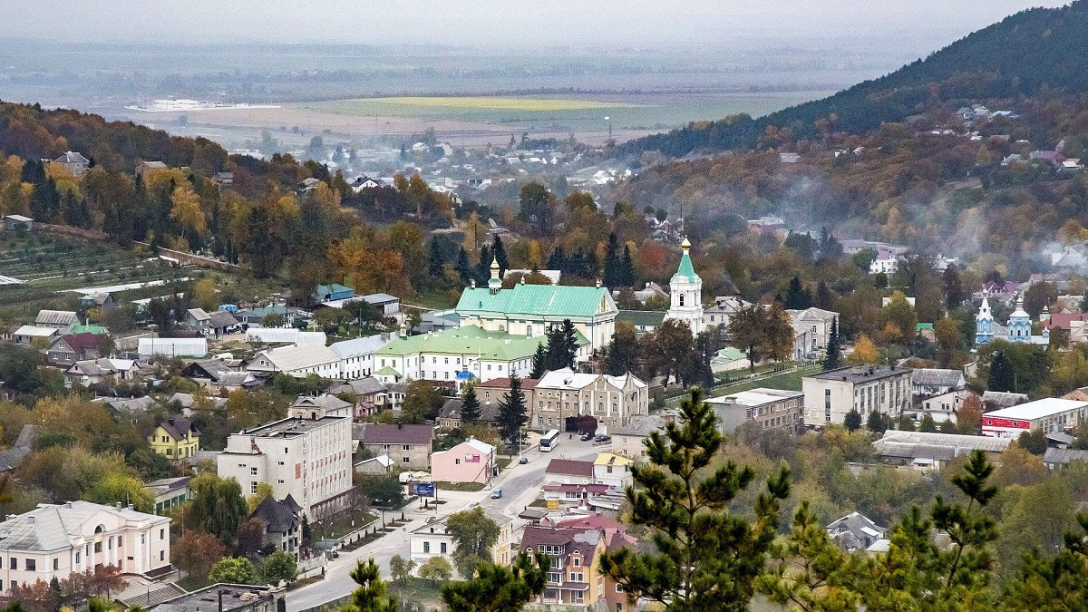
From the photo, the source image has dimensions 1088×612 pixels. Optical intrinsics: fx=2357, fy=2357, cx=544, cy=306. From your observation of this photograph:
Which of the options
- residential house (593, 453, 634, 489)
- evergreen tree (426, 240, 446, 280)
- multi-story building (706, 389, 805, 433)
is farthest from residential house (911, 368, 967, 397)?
evergreen tree (426, 240, 446, 280)

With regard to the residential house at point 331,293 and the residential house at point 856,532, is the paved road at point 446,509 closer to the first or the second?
the residential house at point 856,532

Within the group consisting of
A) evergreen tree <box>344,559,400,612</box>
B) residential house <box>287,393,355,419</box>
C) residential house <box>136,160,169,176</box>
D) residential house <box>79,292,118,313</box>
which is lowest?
residential house <box>79,292,118,313</box>

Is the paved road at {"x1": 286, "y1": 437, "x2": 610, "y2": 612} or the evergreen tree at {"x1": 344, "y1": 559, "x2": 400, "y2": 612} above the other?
the evergreen tree at {"x1": 344, "y1": 559, "x2": 400, "y2": 612}

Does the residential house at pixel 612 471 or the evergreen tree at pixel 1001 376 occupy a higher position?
the residential house at pixel 612 471

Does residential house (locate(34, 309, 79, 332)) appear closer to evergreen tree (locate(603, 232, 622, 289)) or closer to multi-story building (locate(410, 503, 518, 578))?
evergreen tree (locate(603, 232, 622, 289))

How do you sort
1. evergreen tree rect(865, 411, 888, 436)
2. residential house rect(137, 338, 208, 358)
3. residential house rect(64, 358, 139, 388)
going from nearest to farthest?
1. evergreen tree rect(865, 411, 888, 436)
2. residential house rect(64, 358, 139, 388)
3. residential house rect(137, 338, 208, 358)

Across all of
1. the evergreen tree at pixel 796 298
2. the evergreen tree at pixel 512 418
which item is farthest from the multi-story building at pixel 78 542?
the evergreen tree at pixel 796 298

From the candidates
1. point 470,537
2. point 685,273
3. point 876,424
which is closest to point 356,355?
point 685,273

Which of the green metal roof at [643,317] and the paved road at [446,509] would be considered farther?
the green metal roof at [643,317]

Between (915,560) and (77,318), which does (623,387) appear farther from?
(915,560)
